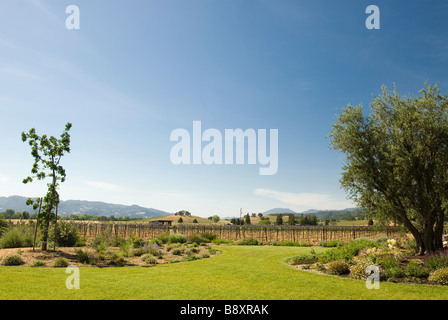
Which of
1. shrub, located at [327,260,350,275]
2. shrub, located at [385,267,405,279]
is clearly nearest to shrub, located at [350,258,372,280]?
shrub, located at [327,260,350,275]

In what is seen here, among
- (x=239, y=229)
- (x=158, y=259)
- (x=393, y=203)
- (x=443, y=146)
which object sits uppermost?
(x=443, y=146)

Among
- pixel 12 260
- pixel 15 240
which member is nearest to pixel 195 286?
pixel 12 260

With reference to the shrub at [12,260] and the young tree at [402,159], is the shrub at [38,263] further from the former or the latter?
the young tree at [402,159]

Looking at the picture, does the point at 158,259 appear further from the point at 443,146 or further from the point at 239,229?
the point at 239,229

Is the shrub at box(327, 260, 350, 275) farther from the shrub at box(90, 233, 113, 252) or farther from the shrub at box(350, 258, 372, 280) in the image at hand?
the shrub at box(90, 233, 113, 252)

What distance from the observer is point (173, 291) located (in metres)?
10.6

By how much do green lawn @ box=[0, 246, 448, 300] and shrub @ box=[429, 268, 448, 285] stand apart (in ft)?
2.17

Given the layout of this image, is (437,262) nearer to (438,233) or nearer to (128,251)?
(438,233)

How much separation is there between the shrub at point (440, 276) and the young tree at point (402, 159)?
515 centimetres

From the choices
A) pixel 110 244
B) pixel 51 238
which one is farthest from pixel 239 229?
pixel 51 238

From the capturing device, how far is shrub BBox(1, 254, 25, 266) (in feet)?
49.7

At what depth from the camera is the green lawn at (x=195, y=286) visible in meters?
9.95

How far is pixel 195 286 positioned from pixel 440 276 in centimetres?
1035
